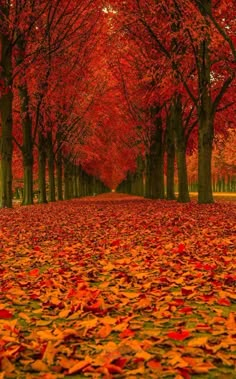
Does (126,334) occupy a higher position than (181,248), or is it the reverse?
(181,248)

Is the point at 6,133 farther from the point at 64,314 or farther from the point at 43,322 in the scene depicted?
the point at 43,322

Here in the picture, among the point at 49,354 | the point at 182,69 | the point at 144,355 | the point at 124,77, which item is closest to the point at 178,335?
the point at 144,355

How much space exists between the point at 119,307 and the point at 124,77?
29901mm

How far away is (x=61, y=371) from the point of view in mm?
3377

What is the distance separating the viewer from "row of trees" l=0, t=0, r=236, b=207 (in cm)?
1992

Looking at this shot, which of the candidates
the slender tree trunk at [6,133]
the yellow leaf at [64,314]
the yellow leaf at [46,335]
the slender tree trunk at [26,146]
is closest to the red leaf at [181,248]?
the yellow leaf at [64,314]

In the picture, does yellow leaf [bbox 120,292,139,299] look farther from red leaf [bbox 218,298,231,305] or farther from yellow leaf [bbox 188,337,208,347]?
yellow leaf [bbox 188,337,208,347]

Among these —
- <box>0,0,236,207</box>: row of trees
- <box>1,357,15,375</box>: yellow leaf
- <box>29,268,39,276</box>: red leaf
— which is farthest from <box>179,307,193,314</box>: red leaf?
<box>0,0,236,207</box>: row of trees

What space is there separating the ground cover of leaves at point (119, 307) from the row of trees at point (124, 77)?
7.61 m

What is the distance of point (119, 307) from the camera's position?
16.7 ft

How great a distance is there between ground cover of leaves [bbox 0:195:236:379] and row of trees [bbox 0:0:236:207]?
761 cm

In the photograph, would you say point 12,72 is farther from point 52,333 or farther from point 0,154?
point 52,333

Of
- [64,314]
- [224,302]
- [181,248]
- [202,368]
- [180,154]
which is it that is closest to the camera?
[202,368]

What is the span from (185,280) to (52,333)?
103 inches
